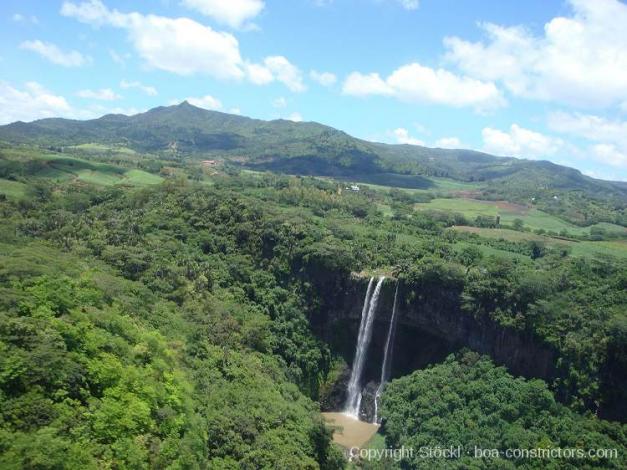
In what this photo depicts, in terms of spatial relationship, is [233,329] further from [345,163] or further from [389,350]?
[345,163]

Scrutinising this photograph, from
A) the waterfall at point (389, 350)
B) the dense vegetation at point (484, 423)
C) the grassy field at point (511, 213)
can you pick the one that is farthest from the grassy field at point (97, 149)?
the dense vegetation at point (484, 423)

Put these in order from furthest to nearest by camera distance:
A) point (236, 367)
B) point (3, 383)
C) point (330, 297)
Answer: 1. point (330, 297)
2. point (236, 367)
3. point (3, 383)

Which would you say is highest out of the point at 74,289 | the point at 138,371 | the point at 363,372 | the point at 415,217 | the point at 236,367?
the point at 415,217

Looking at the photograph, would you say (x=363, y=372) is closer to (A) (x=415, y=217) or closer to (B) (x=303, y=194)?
(A) (x=415, y=217)

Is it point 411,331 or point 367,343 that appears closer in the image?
point 411,331

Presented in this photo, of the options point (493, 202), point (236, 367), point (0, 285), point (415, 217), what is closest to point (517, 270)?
point (236, 367)

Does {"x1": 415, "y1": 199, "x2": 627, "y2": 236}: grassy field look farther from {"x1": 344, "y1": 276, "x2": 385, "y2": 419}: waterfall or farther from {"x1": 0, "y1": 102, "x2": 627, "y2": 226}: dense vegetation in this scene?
{"x1": 344, "y1": 276, "x2": 385, "y2": 419}: waterfall

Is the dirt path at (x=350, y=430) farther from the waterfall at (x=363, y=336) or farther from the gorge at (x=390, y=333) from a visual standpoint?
the waterfall at (x=363, y=336)

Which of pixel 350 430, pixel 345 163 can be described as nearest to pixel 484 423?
pixel 350 430
